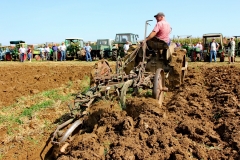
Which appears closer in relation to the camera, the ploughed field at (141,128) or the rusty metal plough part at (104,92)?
the ploughed field at (141,128)

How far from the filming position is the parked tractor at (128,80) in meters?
5.29

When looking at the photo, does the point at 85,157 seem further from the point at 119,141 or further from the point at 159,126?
the point at 159,126

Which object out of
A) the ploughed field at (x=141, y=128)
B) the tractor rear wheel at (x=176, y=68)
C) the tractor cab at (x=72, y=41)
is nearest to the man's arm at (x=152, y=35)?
the tractor rear wheel at (x=176, y=68)

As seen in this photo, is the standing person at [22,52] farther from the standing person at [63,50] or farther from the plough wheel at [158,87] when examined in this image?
the plough wheel at [158,87]

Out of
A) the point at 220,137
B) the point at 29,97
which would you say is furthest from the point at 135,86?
the point at 29,97

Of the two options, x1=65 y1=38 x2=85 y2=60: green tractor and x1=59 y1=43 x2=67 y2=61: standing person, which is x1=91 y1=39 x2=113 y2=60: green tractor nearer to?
x1=65 y1=38 x2=85 y2=60: green tractor

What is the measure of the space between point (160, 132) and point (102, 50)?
19465mm

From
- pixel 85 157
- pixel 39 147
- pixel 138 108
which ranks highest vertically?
pixel 138 108

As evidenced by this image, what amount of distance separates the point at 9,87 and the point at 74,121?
6.05 m

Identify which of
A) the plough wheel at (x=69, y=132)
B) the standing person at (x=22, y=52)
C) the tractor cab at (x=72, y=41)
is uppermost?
the tractor cab at (x=72, y=41)

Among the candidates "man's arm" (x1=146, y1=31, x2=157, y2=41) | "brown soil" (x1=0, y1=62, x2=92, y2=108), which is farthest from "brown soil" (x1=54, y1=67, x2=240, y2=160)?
"brown soil" (x1=0, y1=62, x2=92, y2=108)

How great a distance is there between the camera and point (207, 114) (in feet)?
19.5

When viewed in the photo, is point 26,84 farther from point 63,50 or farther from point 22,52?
point 22,52

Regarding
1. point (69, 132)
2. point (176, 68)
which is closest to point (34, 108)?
point (69, 132)
